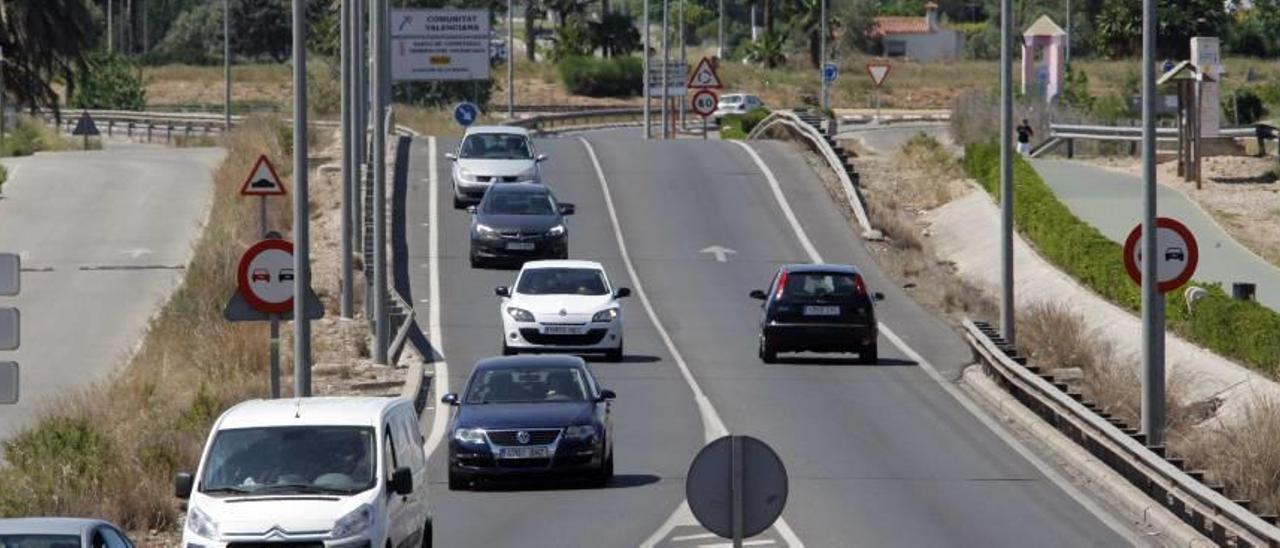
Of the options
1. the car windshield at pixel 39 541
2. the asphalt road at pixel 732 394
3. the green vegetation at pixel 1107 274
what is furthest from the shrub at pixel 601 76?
the car windshield at pixel 39 541

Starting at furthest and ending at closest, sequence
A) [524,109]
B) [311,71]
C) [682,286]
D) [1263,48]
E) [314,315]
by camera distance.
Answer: [1263,48] < [524,109] < [311,71] < [682,286] < [314,315]

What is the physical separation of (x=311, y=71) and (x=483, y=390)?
7976 centimetres

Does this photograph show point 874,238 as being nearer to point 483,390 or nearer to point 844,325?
point 844,325

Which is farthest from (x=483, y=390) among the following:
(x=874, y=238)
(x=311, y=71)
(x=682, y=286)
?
(x=311, y=71)

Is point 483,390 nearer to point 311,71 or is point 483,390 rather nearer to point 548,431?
point 548,431

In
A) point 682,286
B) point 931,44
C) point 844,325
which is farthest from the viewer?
point 931,44

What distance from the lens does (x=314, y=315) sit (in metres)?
23.8

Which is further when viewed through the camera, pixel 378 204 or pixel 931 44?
pixel 931 44

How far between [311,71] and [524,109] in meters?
12.2

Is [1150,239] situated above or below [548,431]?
above

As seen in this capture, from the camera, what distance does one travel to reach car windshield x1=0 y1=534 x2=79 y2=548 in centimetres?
1462

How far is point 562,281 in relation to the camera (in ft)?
120

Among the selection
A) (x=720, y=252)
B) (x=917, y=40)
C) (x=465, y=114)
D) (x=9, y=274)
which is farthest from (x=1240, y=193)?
(x=917, y=40)

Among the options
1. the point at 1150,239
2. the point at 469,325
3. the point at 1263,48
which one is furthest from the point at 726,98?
the point at 1150,239
